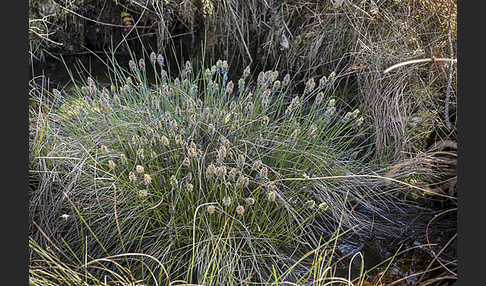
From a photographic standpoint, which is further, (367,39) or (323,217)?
(367,39)

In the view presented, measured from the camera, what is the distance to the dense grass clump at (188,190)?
1874 mm

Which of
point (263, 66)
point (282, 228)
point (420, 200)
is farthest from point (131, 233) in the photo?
point (263, 66)

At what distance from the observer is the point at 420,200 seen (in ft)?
7.93

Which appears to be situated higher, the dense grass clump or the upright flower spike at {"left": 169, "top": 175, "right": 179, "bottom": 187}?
the upright flower spike at {"left": 169, "top": 175, "right": 179, "bottom": 187}

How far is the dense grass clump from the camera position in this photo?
187cm

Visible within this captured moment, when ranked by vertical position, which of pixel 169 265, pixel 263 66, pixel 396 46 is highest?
pixel 396 46

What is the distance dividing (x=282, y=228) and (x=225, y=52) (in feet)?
5.57

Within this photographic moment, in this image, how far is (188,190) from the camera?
5.77 feet

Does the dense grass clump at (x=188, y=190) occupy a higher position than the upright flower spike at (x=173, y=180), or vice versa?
the upright flower spike at (x=173, y=180)

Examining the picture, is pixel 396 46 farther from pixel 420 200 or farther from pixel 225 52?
pixel 225 52

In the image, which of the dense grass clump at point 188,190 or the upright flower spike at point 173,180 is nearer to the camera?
the upright flower spike at point 173,180

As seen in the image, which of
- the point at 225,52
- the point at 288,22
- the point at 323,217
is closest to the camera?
the point at 323,217

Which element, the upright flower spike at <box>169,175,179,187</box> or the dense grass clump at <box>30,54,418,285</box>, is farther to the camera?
the dense grass clump at <box>30,54,418,285</box>

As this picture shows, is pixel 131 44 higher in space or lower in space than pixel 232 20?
lower
